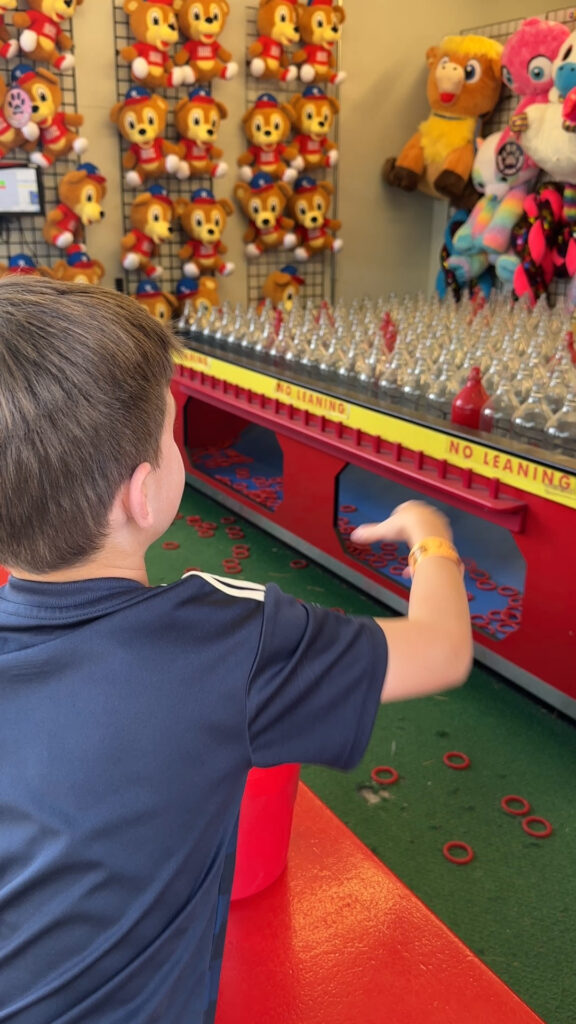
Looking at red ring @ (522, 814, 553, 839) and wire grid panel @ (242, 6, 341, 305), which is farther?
wire grid panel @ (242, 6, 341, 305)

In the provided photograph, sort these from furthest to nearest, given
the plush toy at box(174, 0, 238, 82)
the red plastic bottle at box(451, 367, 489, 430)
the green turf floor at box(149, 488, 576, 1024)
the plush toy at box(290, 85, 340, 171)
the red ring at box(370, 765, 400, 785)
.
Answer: the plush toy at box(290, 85, 340, 171)
the plush toy at box(174, 0, 238, 82)
the red plastic bottle at box(451, 367, 489, 430)
the red ring at box(370, 765, 400, 785)
the green turf floor at box(149, 488, 576, 1024)

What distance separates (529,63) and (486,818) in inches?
166

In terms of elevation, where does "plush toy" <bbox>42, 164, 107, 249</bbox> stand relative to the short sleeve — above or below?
above

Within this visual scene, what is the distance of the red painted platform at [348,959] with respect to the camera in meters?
1.08

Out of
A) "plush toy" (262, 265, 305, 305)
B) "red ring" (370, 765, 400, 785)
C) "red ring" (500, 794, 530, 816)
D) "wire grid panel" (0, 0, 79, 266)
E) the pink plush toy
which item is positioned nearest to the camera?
"red ring" (500, 794, 530, 816)

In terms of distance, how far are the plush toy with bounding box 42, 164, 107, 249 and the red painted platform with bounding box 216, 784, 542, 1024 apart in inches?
170

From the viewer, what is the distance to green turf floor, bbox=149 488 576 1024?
5.94ft

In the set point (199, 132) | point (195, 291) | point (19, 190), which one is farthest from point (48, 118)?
point (195, 291)

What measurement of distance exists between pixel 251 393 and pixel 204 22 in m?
2.35

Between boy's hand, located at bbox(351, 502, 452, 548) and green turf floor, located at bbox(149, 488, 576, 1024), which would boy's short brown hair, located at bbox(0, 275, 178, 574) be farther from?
green turf floor, located at bbox(149, 488, 576, 1024)

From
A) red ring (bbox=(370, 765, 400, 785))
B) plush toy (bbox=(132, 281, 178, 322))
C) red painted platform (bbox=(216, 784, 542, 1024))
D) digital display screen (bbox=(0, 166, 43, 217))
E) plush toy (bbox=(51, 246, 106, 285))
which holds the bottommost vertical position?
red ring (bbox=(370, 765, 400, 785))

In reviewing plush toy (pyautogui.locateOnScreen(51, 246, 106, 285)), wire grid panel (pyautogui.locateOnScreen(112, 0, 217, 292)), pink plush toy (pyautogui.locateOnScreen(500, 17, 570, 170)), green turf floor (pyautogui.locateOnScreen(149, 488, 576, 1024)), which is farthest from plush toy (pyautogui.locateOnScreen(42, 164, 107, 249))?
green turf floor (pyautogui.locateOnScreen(149, 488, 576, 1024))

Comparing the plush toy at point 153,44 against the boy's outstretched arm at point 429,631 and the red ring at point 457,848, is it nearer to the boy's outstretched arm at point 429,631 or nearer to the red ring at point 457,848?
the red ring at point 457,848

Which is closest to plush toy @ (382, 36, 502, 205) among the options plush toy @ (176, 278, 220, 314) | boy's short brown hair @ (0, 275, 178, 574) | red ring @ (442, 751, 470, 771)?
plush toy @ (176, 278, 220, 314)
